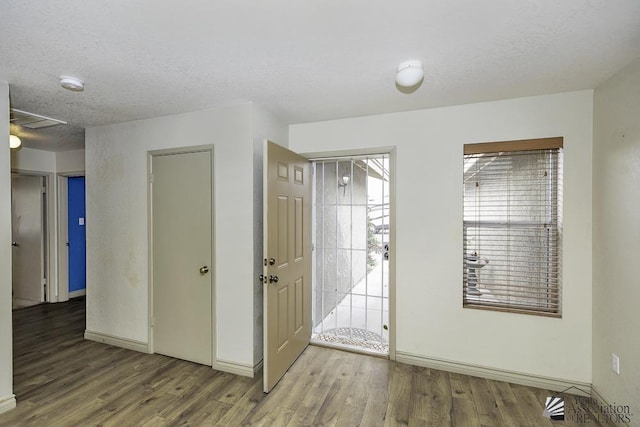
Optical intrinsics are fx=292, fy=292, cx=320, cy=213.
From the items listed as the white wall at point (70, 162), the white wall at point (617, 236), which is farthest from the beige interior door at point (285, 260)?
the white wall at point (70, 162)

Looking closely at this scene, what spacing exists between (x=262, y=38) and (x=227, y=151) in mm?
1215

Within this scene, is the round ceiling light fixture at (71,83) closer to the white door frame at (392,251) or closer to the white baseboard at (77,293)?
the white door frame at (392,251)

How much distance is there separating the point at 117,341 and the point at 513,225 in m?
4.10

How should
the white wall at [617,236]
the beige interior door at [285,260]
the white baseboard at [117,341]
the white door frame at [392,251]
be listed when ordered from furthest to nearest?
the white baseboard at [117,341], the white door frame at [392,251], the beige interior door at [285,260], the white wall at [617,236]

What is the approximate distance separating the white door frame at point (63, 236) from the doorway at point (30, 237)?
191 millimetres

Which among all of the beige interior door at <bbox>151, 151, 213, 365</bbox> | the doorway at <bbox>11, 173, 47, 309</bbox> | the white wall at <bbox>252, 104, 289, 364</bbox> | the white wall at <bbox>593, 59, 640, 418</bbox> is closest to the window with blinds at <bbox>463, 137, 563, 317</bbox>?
the white wall at <bbox>593, 59, 640, 418</bbox>

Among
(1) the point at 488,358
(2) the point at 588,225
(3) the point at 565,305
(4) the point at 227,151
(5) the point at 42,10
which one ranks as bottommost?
(1) the point at 488,358

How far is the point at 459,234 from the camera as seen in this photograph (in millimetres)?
2615

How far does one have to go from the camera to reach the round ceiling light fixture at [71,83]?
2096 millimetres

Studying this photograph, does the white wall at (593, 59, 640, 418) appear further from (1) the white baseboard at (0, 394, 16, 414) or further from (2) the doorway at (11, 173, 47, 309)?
(2) the doorway at (11, 173, 47, 309)

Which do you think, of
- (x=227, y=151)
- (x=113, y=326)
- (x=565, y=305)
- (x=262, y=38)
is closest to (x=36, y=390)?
(x=113, y=326)

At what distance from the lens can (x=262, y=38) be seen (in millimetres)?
1613

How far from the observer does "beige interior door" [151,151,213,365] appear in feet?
8.97

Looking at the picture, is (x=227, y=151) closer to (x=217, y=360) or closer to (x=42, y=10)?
(x=42, y=10)
